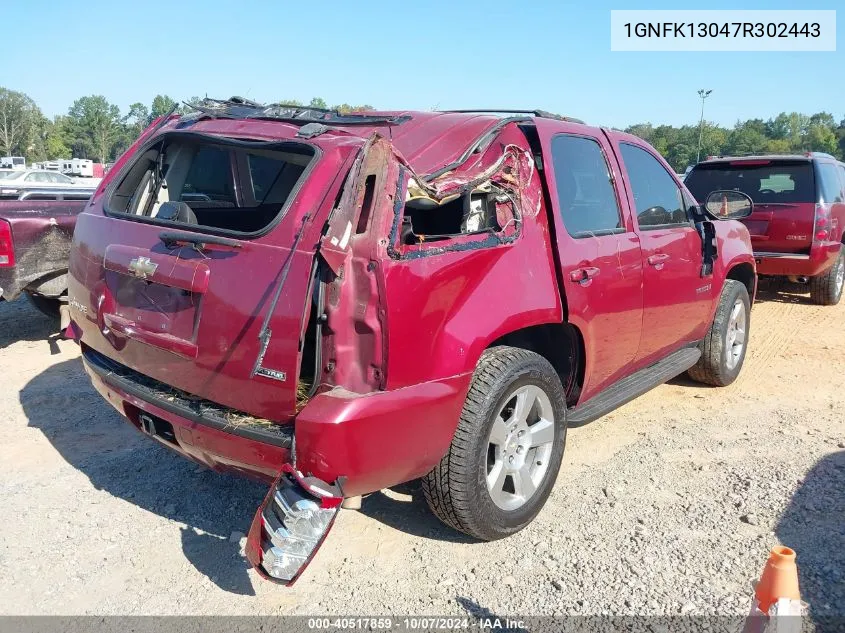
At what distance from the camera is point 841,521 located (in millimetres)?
3354

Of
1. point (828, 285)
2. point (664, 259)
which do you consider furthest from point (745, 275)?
point (828, 285)

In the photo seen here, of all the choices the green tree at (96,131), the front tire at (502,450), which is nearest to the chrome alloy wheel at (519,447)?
the front tire at (502,450)

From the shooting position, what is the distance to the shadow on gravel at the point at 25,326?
6.43 metres

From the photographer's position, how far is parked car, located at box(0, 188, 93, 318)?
543cm

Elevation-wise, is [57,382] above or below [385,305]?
below

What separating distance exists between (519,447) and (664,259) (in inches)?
66.7

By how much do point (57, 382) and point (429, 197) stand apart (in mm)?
3873

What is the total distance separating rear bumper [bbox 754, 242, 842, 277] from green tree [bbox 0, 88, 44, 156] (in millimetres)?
86548

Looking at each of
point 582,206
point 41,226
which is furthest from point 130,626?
point 41,226

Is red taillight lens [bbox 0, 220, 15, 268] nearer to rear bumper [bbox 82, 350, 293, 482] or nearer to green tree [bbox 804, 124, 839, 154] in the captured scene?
rear bumper [bbox 82, 350, 293, 482]

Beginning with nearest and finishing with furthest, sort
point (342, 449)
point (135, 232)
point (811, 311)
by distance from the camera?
1. point (342, 449)
2. point (135, 232)
3. point (811, 311)

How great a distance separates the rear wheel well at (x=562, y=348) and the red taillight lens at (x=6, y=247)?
4275 millimetres

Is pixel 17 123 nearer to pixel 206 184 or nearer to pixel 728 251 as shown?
pixel 206 184

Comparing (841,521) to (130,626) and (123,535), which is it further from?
(123,535)
